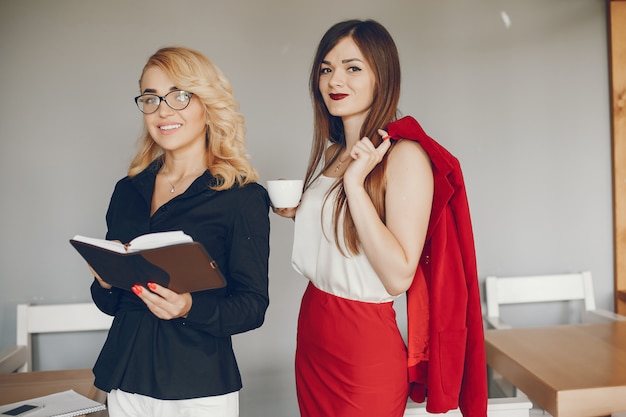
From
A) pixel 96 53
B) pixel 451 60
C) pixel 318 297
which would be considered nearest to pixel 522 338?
pixel 318 297

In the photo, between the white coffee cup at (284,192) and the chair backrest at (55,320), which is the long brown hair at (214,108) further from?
the chair backrest at (55,320)

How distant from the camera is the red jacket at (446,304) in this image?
1.27 m

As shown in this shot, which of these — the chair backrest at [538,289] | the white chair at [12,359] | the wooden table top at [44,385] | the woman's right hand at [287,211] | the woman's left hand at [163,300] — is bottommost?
the white chair at [12,359]

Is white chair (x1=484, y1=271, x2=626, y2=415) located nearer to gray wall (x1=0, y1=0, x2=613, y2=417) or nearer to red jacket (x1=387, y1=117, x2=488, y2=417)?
gray wall (x1=0, y1=0, x2=613, y2=417)

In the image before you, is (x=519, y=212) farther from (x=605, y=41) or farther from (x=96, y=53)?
(x=96, y=53)

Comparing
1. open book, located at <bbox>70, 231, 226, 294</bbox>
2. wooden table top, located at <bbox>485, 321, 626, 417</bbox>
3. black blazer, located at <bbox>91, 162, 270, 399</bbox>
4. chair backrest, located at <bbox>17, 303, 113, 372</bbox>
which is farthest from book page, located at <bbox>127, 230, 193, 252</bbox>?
chair backrest, located at <bbox>17, 303, 113, 372</bbox>

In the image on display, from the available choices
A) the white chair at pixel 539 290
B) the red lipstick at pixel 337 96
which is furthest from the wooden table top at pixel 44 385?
the white chair at pixel 539 290

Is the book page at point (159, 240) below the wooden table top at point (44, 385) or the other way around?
the other way around

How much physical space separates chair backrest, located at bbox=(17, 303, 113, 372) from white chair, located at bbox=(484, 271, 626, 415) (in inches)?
61.0

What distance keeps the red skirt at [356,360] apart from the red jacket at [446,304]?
0.05 metres

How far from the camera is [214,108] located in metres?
1.25

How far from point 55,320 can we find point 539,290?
6.45 feet

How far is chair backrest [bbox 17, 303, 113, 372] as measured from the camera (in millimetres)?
2168

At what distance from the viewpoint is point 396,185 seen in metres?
1.25
